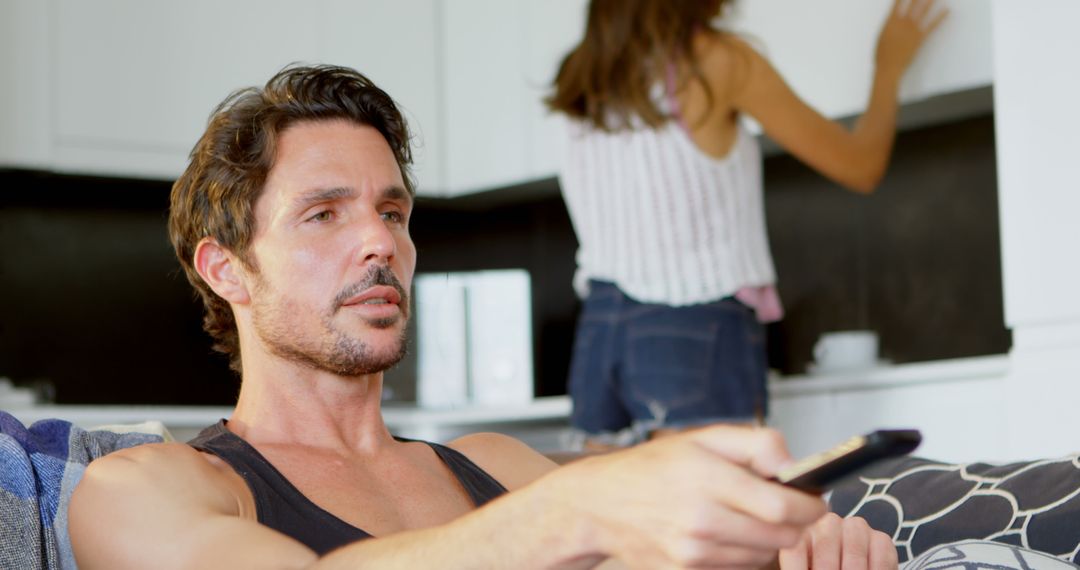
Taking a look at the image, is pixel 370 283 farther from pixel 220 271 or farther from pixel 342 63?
pixel 342 63

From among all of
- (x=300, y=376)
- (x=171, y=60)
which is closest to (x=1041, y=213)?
(x=300, y=376)

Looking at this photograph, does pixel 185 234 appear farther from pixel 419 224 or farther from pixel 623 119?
pixel 419 224

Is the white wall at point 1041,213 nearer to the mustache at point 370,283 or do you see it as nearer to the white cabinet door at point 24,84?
the mustache at point 370,283

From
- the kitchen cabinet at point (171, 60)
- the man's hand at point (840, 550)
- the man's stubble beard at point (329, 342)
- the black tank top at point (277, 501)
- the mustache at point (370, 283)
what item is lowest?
the man's hand at point (840, 550)

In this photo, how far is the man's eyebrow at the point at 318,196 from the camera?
1.69 metres

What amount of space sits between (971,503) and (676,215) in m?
1.25

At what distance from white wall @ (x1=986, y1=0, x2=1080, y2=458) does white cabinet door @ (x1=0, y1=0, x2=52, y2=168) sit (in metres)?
2.46

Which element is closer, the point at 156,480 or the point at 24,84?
the point at 156,480

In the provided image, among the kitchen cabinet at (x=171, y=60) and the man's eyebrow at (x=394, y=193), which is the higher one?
the kitchen cabinet at (x=171, y=60)

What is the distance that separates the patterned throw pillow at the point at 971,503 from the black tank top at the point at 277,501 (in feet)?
1.77

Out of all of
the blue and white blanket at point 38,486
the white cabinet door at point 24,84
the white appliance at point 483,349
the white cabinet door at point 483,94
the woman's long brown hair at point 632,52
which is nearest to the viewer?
the blue and white blanket at point 38,486

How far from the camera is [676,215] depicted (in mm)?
2703

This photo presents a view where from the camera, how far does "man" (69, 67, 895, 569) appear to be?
1337 millimetres

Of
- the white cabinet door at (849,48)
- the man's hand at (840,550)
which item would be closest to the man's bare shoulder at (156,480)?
the man's hand at (840,550)
